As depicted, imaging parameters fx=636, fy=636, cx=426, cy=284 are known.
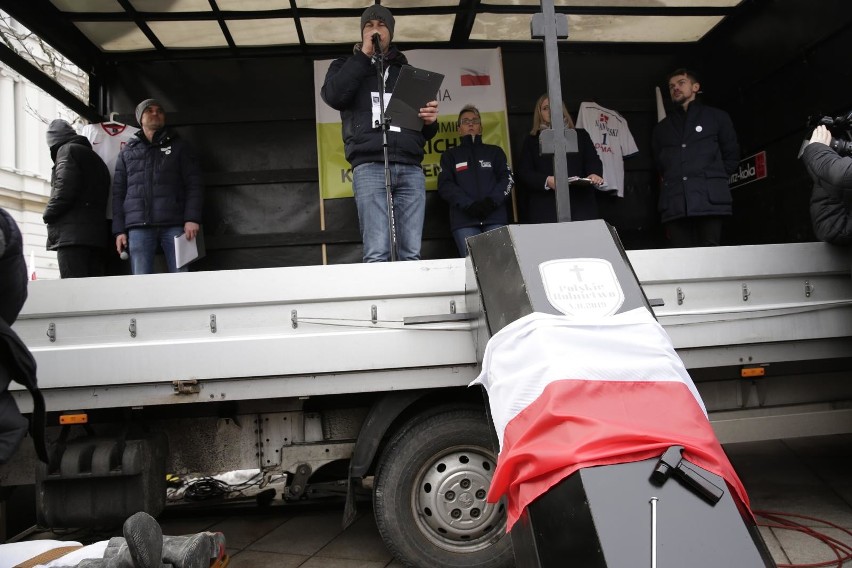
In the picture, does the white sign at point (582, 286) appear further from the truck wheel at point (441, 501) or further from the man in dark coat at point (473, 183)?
the man in dark coat at point (473, 183)

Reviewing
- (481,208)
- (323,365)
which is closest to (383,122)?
(481,208)

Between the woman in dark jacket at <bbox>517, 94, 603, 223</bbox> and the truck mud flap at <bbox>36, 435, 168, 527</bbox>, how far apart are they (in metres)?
3.42

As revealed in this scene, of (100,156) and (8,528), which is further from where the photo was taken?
(100,156)

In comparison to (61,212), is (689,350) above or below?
below

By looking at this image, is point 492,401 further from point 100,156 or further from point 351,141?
point 100,156

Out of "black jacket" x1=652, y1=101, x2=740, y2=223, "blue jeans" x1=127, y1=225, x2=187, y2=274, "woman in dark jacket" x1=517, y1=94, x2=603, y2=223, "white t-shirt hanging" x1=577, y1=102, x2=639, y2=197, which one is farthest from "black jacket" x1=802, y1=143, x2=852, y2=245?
"blue jeans" x1=127, y1=225, x2=187, y2=274

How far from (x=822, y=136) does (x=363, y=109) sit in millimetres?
2596

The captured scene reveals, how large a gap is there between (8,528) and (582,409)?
11.9ft

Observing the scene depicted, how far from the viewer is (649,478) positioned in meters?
1.81

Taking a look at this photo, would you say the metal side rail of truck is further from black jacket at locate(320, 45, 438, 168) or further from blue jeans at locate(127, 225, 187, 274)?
blue jeans at locate(127, 225, 187, 274)

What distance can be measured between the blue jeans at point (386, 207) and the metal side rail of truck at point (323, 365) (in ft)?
3.18

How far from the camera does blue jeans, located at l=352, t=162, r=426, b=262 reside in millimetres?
3852

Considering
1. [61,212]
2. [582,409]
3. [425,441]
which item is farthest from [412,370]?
[61,212]

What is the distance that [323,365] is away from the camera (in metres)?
2.81
